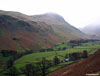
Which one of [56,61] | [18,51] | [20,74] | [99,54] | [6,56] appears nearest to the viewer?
[99,54]

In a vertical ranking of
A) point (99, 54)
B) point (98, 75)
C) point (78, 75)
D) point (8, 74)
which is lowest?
point (8, 74)

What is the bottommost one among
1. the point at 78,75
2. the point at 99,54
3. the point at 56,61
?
the point at 56,61

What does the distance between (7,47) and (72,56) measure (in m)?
118

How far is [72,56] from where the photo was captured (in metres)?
134

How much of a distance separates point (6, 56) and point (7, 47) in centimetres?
2567

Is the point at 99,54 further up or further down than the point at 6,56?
further up

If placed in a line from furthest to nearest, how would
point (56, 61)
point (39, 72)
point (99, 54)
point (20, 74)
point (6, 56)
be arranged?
point (6, 56) → point (56, 61) → point (20, 74) → point (39, 72) → point (99, 54)

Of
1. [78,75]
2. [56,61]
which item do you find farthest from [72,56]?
[78,75]

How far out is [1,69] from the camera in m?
123

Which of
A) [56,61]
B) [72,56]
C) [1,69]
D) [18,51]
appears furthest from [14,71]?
[18,51]

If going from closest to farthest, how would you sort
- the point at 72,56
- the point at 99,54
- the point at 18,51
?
the point at 99,54 < the point at 72,56 < the point at 18,51

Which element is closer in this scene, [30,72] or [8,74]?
[30,72]

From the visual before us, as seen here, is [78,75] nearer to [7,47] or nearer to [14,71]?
[14,71]

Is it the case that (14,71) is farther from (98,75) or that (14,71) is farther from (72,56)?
(98,75)
